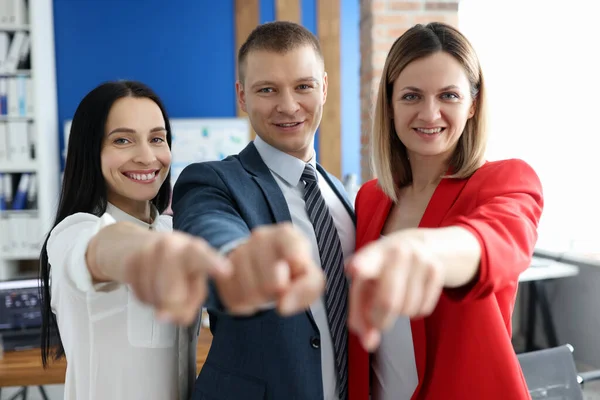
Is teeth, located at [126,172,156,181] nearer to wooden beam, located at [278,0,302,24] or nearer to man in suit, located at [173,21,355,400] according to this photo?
man in suit, located at [173,21,355,400]

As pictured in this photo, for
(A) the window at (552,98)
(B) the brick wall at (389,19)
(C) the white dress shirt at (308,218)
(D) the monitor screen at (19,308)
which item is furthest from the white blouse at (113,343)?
(A) the window at (552,98)

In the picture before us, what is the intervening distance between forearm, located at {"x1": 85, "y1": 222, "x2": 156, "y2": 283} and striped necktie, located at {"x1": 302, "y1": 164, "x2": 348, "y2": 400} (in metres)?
0.53

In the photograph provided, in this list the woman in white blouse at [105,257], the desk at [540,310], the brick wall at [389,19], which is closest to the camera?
the woman in white blouse at [105,257]

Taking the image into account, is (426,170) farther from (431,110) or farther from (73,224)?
(73,224)

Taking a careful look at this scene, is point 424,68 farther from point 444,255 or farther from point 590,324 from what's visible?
point 590,324

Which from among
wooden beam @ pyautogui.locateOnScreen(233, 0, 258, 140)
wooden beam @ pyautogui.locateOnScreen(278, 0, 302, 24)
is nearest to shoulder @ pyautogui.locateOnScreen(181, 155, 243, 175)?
wooden beam @ pyautogui.locateOnScreen(233, 0, 258, 140)

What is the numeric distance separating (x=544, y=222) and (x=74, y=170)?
3.94 meters

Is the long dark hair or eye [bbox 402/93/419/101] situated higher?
eye [bbox 402/93/419/101]

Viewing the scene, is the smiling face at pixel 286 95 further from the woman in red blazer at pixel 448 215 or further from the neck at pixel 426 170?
the neck at pixel 426 170

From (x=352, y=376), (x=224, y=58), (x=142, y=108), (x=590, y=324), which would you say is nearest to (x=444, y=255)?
(x=352, y=376)

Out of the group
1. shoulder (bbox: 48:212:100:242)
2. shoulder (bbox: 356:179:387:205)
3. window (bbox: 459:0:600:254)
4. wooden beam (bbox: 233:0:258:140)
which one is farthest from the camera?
wooden beam (bbox: 233:0:258:140)

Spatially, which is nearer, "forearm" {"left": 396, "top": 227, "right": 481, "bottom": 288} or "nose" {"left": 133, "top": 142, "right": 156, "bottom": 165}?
"forearm" {"left": 396, "top": 227, "right": 481, "bottom": 288}

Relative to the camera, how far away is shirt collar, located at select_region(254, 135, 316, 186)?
1.30m

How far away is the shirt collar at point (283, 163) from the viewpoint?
130cm
